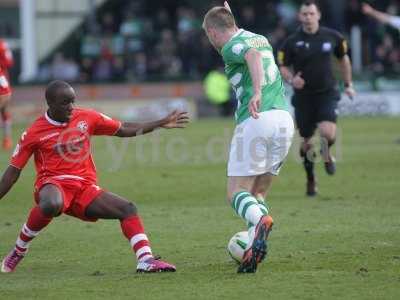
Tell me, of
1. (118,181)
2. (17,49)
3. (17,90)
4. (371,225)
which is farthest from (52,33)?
(371,225)

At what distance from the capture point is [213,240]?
1038 cm

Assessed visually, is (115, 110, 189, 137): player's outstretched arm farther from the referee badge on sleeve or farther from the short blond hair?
the referee badge on sleeve

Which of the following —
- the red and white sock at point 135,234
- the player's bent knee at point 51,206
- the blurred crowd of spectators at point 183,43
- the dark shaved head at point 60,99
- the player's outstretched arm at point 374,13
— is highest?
Answer: the dark shaved head at point 60,99

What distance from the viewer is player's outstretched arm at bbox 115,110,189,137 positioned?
8.71m

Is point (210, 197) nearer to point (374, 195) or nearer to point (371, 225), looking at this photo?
point (374, 195)

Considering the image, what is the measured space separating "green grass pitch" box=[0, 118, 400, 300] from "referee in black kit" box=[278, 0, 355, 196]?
34.3 inches

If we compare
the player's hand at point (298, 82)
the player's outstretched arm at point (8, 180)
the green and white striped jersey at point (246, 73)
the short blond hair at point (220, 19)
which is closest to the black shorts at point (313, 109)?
the player's hand at point (298, 82)

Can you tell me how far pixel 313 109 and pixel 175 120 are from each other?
580 cm

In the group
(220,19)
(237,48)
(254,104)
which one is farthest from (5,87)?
(254,104)

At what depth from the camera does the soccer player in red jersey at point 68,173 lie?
855 centimetres

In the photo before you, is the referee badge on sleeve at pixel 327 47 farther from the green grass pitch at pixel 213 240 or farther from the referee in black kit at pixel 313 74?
the green grass pitch at pixel 213 240

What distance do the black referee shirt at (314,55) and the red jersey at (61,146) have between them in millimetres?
5798

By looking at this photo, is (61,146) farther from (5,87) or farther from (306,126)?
(306,126)

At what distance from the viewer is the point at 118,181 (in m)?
16.5
